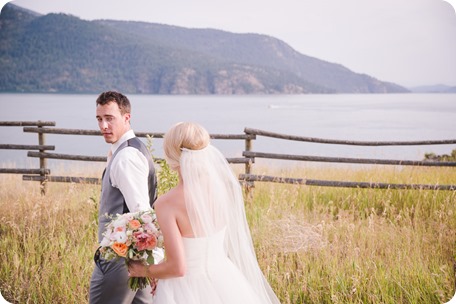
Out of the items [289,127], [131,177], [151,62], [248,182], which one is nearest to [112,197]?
[131,177]

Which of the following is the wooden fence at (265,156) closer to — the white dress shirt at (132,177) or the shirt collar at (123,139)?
the shirt collar at (123,139)

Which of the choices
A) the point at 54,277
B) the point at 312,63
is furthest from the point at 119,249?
the point at 312,63

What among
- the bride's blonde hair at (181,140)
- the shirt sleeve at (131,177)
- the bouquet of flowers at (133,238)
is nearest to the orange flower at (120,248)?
the bouquet of flowers at (133,238)

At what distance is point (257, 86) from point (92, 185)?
338 feet

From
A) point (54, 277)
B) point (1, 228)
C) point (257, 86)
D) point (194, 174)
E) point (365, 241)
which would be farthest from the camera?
point (257, 86)

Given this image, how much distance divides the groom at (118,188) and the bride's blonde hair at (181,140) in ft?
1.25

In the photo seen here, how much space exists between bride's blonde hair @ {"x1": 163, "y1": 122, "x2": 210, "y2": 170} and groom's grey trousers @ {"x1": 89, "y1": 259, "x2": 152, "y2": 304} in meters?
0.75

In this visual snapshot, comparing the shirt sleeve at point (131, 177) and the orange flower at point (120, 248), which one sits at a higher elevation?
the shirt sleeve at point (131, 177)

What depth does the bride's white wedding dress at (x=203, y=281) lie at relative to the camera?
7.52ft

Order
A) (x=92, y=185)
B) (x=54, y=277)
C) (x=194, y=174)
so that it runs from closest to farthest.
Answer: (x=194, y=174), (x=54, y=277), (x=92, y=185)

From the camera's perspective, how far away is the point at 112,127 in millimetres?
2699

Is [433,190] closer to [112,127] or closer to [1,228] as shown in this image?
[112,127]

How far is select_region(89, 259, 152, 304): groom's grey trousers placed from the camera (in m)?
2.53

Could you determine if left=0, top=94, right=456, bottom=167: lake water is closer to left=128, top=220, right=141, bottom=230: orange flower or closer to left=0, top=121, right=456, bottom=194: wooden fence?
left=0, top=121, right=456, bottom=194: wooden fence
